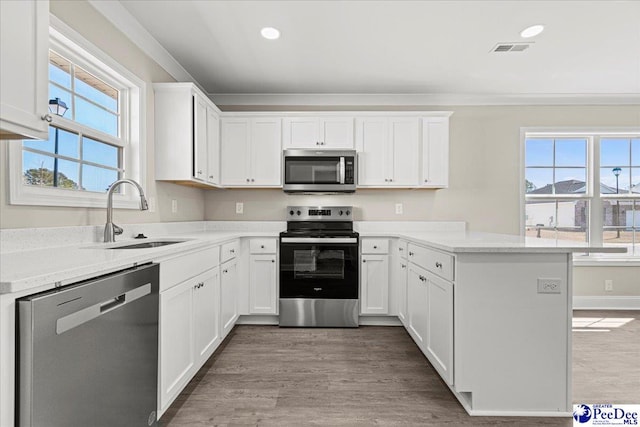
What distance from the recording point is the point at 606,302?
402 cm

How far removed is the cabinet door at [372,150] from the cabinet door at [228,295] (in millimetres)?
1622

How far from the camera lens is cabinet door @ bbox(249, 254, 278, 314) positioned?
3.46m

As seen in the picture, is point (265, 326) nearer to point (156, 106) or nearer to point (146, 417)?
point (146, 417)

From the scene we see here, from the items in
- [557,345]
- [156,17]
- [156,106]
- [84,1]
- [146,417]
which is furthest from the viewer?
[156,106]

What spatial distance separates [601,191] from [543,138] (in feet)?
3.00

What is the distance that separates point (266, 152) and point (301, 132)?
44 cm

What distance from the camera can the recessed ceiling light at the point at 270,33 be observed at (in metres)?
2.60

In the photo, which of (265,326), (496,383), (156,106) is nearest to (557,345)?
(496,383)

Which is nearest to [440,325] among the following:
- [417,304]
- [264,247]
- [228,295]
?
[417,304]

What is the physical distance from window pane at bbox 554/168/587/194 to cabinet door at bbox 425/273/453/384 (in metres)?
2.80

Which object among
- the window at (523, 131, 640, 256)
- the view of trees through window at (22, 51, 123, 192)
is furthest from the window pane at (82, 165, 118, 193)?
the window at (523, 131, 640, 256)

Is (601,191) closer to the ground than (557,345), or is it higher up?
higher up

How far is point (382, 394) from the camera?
2.15m

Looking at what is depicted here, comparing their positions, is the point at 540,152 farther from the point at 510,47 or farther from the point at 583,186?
the point at 510,47
